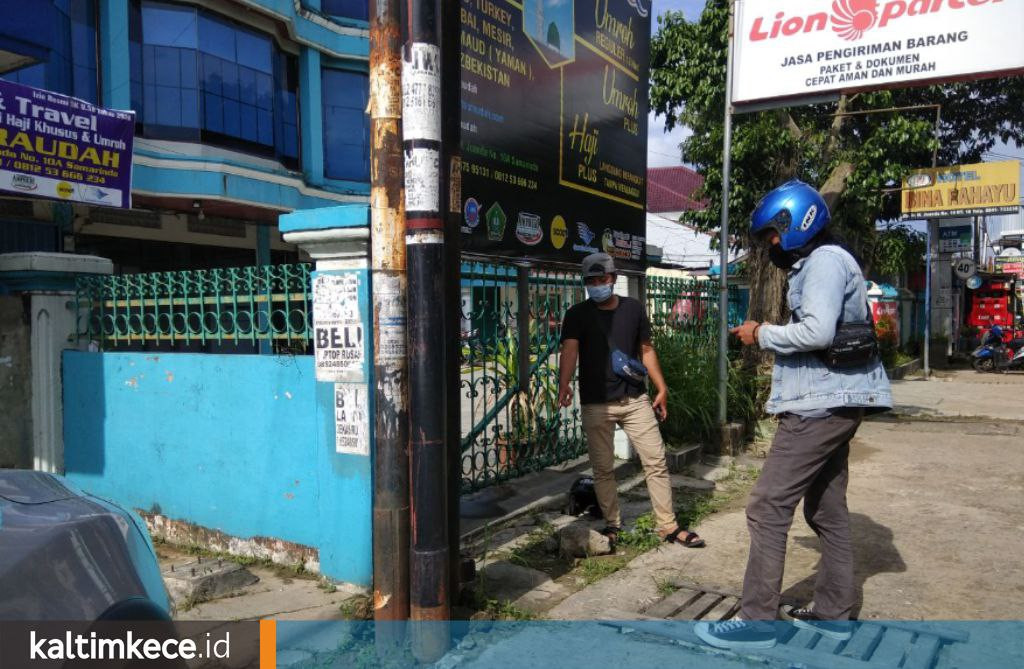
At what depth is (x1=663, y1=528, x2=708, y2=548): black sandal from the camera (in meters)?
4.65

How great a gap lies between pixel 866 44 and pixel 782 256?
16.1ft

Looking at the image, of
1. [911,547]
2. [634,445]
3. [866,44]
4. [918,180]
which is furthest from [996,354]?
[634,445]

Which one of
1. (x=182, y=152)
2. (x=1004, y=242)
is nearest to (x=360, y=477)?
(x=182, y=152)

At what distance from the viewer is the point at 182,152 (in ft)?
38.5

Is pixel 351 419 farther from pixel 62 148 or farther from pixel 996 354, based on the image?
pixel 996 354

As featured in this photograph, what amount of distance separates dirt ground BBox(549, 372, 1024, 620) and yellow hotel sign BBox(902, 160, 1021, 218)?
9.96m

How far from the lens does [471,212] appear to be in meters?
4.79

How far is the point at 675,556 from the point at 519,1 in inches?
146

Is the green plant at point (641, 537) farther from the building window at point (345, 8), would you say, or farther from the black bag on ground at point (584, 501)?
the building window at point (345, 8)

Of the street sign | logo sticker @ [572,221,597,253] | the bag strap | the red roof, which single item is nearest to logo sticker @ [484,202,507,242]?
the bag strap

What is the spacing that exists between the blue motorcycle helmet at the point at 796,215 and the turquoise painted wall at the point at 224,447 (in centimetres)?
223

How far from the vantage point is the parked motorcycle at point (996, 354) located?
59.4 ft

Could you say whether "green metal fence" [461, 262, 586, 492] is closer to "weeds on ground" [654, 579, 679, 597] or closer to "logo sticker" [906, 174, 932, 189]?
"weeds on ground" [654, 579, 679, 597]

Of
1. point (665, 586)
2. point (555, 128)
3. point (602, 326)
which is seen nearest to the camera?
point (665, 586)
